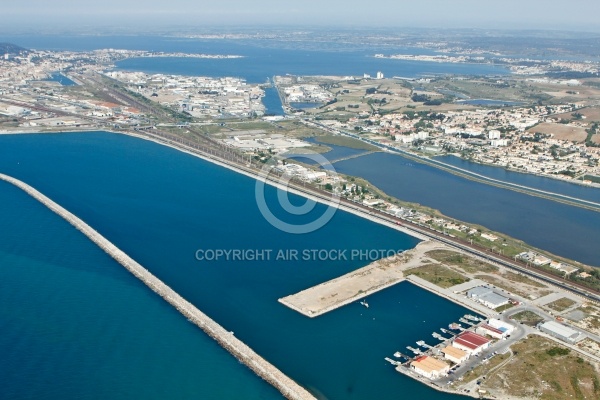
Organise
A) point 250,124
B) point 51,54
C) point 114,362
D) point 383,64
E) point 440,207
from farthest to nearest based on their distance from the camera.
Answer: point 383,64, point 51,54, point 250,124, point 440,207, point 114,362

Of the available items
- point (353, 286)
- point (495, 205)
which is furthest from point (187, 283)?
point (495, 205)

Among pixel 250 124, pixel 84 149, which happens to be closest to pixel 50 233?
pixel 84 149

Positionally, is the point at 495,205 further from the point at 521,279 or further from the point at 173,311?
the point at 173,311

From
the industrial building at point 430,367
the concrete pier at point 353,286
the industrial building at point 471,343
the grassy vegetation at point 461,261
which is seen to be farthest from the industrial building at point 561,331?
the concrete pier at point 353,286

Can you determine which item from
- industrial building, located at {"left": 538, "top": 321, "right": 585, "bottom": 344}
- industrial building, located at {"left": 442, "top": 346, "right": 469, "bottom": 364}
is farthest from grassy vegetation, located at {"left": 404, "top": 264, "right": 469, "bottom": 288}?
industrial building, located at {"left": 442, "top": 346, "right": 469, "bottom": 364}

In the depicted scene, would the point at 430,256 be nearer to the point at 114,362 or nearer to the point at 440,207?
the point at 440,207

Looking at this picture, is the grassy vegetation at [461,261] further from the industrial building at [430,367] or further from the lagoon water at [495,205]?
the industrial building at [430,367]

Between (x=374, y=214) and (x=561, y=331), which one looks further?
A: (x=374, y=214)
